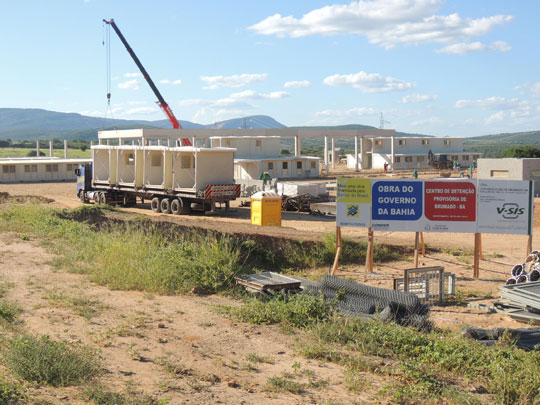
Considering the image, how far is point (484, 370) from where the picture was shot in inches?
291

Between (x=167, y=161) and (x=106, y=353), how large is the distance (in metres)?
21.9

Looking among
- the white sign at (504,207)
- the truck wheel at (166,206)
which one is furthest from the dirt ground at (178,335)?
the truck wheel at (166,206)

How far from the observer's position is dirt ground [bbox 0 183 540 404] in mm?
6508

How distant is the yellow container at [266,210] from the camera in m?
22.9

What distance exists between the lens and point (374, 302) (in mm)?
10188

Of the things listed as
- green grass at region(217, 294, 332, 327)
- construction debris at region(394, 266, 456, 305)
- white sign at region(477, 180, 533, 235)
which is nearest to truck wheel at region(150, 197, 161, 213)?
white sign at region(477, 180, 533, 235)

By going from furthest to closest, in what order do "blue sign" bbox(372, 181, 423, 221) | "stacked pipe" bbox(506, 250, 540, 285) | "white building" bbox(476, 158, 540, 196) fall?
"white building" bbox(476, 158, 540, 196) → "blue sign" bbox(372, 181, 423, 221) → "stacked pipe" bbox(506, 250, 540, 285)

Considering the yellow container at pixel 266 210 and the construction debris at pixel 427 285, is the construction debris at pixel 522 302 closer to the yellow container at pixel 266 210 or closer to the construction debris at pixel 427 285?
the construction debris at pixel 427 285

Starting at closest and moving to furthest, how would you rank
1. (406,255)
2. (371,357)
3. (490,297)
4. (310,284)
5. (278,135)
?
(371,357) → (310,284) → (490,297) → (406,255) → (278,135)

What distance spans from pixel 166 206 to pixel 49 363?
23.1m

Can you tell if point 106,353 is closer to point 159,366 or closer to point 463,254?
point 159,366

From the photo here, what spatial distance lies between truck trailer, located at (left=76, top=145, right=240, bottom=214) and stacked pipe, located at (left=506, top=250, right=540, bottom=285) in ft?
55.2

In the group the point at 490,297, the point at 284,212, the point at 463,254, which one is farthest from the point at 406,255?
the point at 284,212

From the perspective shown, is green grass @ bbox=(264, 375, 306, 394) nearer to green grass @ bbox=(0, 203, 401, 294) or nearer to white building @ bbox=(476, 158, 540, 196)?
green grass @ bbox=(0, 203, 401, 294)
